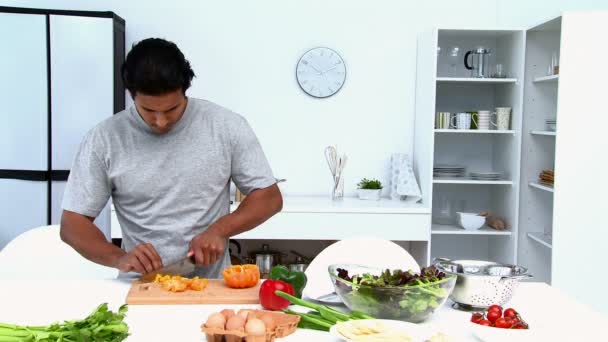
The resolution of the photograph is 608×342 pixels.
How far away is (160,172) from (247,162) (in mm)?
266

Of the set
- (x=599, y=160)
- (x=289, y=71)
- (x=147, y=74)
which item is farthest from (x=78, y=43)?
(x=599, y=160)

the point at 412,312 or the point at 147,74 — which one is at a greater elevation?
the point at 147,74

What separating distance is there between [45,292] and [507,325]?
1221 millimetres

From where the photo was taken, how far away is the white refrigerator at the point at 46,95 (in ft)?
13.1

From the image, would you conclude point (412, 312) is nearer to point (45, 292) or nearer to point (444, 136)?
point (45, 292)

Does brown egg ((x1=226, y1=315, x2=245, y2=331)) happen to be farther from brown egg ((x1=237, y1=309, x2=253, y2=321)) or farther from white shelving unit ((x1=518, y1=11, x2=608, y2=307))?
white shelving unit ((x1=518, y1=11, x2=608, y2=307))

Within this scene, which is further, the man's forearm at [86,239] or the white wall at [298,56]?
the white wall at [298,56]

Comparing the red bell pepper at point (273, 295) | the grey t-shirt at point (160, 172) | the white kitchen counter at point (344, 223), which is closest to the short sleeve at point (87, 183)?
the grey t-shirt at point (160, 172)

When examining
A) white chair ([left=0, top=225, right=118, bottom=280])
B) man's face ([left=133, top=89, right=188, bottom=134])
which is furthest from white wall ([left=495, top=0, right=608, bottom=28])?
white chair ([left=0, top=225, right=118, bottom=280])

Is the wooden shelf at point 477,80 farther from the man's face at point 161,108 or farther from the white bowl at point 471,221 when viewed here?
the man's face at point 161,108

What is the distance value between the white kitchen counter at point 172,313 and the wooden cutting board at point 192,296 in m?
0.02

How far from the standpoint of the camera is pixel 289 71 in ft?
15.2

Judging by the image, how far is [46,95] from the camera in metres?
4.02

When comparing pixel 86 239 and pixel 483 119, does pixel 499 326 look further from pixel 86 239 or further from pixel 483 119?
pixel 483 119
